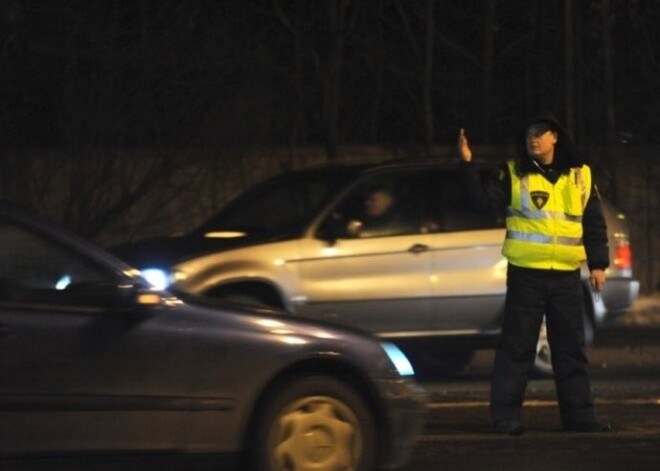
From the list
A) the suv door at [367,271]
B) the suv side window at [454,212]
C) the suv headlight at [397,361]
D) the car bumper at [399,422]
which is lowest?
the car bumper at [399,422]

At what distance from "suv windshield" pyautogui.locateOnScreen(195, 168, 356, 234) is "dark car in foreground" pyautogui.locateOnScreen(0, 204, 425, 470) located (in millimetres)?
4286

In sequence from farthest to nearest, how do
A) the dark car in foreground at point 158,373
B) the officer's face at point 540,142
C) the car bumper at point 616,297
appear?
the car bumper at point 616,297 < the officer's face at point 540,142 < the dark car in foreground at point 158,373

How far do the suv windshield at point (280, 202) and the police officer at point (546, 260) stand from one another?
2.65 metres

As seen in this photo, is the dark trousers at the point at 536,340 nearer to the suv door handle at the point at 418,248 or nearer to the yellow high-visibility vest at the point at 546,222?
the yellow high-visibility vest at the point at 546,222

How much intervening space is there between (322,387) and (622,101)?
48.2 feet

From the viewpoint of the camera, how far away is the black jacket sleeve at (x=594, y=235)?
884 centimetres

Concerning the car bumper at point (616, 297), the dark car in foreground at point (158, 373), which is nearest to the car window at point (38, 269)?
the dark car in foreground at point (158, 373)

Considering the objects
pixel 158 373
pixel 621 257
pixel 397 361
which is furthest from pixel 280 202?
pixel 158 373

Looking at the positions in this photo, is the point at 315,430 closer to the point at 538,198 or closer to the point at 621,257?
the point at 538,198

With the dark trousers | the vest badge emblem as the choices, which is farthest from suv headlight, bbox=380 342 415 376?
the vest badge emblem

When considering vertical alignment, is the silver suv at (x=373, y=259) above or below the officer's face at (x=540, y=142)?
below

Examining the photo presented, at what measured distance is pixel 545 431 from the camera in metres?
8.98

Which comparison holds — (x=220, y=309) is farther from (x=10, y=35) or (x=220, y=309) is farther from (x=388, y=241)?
(x=10, y=35)

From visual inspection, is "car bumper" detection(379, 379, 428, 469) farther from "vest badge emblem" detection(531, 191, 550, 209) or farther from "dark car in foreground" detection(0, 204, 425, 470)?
"vest badge emblem" detection(531, 191, 550, 209)
